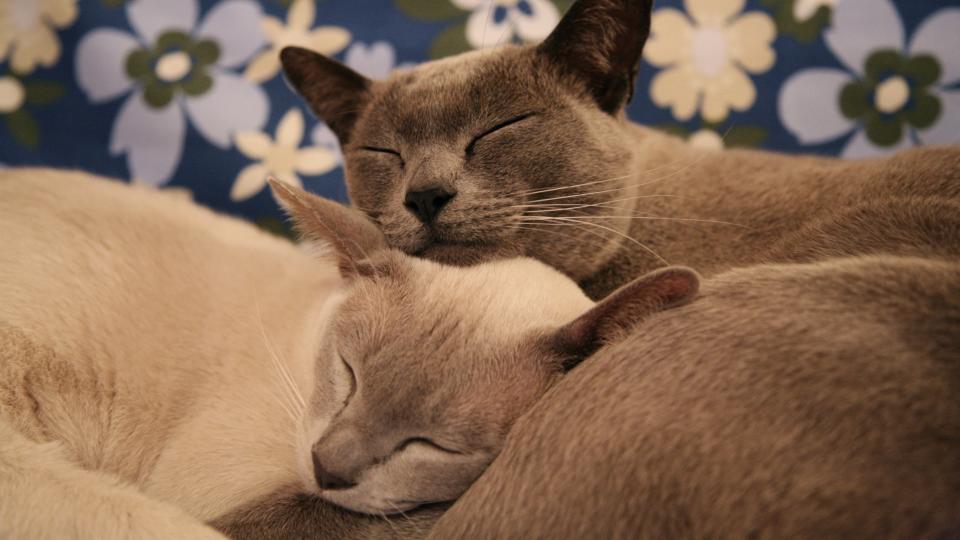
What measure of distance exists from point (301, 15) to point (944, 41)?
5.63 feet

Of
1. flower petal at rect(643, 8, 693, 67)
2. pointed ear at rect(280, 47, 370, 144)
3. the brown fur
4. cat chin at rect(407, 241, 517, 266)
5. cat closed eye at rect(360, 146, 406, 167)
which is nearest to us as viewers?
the brown fur

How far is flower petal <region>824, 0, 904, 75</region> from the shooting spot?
1822 millimetres

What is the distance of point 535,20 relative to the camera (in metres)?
1.87

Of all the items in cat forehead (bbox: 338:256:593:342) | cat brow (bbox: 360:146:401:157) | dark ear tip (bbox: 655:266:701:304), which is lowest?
cat forehead (bbox: 338:256:593:342)

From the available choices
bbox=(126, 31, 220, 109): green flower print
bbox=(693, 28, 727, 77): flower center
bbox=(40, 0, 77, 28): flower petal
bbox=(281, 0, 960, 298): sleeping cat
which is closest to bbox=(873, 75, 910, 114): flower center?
bbox=(693, 28, 727, 77): flower center

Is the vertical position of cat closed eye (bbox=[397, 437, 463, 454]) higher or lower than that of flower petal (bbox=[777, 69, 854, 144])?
lower

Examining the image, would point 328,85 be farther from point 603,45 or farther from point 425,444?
point 425,444

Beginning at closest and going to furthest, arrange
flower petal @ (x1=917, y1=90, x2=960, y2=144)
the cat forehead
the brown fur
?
the brown fur < the cat forehead < flower petal @ (x1=917, y1=90, x2=960, y2=144)

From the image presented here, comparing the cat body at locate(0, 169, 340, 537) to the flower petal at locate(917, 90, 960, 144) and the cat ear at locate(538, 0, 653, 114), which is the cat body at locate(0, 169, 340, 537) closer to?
the cat ear at locate(538, 0, 653, 114)

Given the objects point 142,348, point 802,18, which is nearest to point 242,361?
point 142,348

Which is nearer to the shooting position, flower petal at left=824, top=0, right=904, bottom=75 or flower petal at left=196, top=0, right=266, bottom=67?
flower petal at left=824, top=0, right=904, bottom=75

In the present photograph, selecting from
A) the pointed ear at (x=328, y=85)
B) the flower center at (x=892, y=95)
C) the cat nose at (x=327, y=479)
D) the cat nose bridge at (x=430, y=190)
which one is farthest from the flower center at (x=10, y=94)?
the flower center at (x=892, y=95)

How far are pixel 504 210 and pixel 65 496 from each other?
658 millimetres

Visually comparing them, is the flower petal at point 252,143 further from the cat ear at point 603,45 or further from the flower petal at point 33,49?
the cat ear at point 603,45
